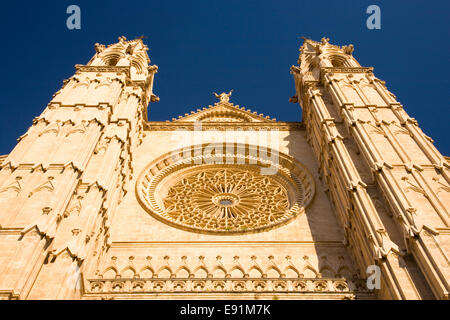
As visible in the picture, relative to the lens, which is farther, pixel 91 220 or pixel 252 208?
pixel 252 208

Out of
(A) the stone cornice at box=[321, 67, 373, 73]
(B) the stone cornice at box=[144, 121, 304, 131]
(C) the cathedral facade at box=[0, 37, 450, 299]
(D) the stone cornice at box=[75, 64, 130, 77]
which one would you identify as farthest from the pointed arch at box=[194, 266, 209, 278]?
(A) the stone cornice at box=[321, 67, 373, 73]

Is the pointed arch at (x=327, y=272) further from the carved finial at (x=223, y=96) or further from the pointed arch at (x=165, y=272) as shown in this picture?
the carved finial at (x=223, y=96)

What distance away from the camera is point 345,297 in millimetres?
10227

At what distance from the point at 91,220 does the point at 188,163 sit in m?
6.97

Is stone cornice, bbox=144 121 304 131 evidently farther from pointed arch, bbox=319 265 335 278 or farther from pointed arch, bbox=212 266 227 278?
pointed arch, bbox=212 266 227 278

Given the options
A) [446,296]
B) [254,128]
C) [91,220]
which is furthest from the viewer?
[254,128]

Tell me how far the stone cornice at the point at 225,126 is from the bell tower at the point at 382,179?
0.92 metres

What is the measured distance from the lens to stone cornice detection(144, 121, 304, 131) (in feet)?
65.4

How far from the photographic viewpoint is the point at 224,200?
643 inches

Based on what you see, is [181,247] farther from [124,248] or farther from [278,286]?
[278,286]

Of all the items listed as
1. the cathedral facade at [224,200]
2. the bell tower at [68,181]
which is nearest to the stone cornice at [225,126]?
the cathedral facade at [224,200]

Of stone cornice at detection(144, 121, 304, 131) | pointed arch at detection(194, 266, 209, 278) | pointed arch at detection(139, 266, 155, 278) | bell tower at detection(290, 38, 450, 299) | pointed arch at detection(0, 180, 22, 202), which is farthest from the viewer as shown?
stone cornice at detection(144, 121, 304, 131)

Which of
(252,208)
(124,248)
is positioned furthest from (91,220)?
(252,208)

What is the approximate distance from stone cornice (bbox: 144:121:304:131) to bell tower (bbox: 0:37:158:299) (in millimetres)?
1069
